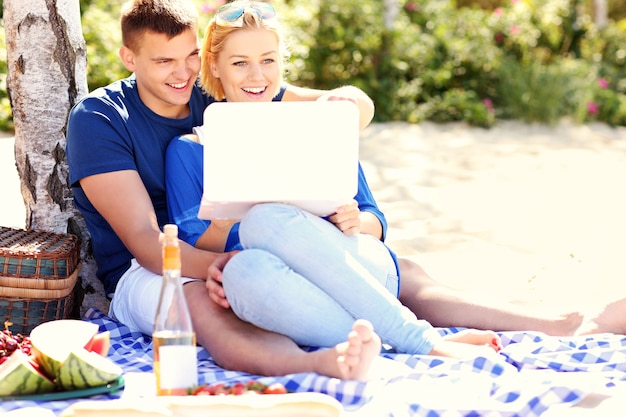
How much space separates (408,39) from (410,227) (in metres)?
4.41

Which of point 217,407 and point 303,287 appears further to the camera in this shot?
point 303,287

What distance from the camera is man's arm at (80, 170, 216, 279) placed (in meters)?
3.12

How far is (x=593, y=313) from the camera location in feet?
10.9

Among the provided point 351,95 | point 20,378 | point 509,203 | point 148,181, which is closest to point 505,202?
point 509,203

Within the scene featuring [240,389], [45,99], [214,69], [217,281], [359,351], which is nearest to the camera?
[240,389]

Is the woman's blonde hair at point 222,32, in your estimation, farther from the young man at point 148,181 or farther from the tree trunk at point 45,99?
the tree trunk at point 45,99

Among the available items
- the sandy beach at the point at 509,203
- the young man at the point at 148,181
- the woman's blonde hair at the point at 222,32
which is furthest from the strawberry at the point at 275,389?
the sandy beach at the point at 509,203

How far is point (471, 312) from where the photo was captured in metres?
3.38

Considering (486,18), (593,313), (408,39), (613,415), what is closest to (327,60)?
(408,39)

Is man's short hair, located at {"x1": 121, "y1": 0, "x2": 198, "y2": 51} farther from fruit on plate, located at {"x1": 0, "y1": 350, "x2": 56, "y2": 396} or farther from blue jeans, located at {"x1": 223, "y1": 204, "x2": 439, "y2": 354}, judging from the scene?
fruit on plate, located at {"x1": 0, "y1": 350, "x2": 56, "y2": 396}

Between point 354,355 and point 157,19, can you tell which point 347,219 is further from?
point 157,19

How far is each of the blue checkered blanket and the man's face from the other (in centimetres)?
93

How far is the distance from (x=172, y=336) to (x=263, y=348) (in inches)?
16.1

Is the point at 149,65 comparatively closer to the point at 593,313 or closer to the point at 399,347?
the point at 399,347
